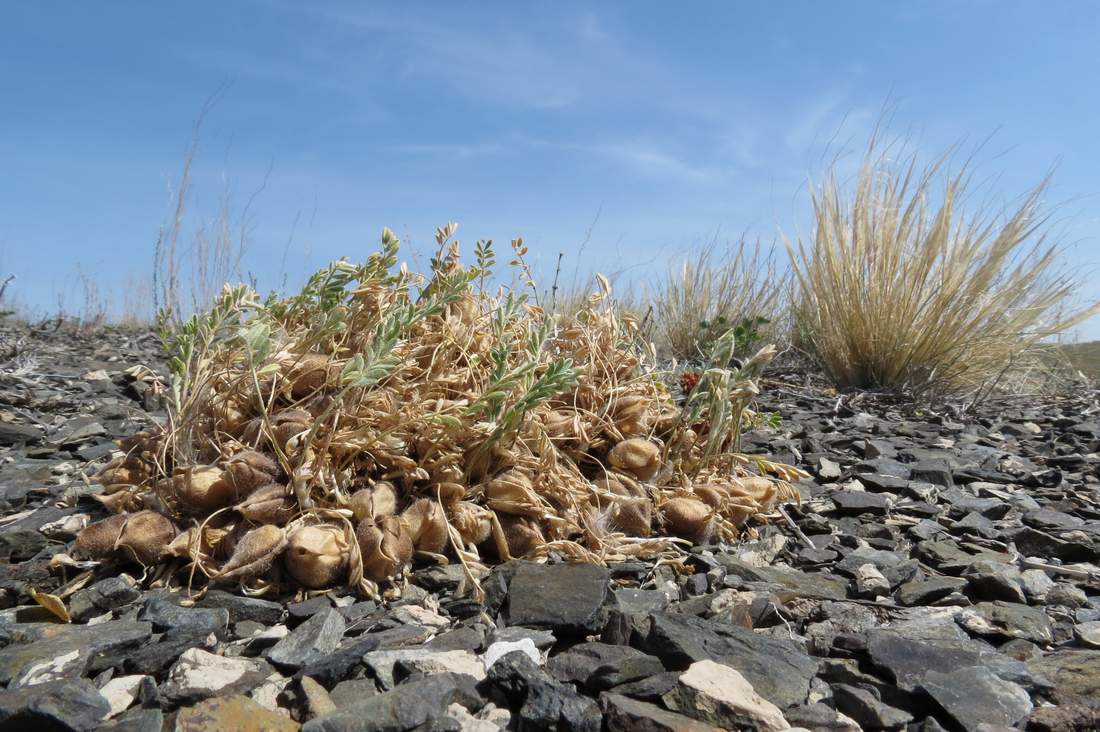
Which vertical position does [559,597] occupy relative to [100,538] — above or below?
below

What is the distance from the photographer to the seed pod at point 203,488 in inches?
75.7

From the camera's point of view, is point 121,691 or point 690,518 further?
point 690,518

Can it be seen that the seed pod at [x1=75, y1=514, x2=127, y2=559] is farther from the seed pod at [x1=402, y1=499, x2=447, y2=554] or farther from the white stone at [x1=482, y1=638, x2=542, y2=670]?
the white stone at [x1=482, y1=638, x2=542, y2=670]

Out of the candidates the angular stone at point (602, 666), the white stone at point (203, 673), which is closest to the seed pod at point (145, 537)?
the white stone at point (203, 673)

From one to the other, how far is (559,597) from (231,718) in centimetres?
72

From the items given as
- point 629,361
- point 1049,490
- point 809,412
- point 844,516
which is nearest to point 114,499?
point 629,361

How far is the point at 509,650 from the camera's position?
157cm

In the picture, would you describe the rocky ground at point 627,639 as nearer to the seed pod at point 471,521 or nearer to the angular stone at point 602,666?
the angular stone at point 602,666

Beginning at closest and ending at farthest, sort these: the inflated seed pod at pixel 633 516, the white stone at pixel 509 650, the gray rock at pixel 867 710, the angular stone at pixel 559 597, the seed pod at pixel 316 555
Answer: the gray rock at pixel 867 710 → the white stone at pixel 509 650 → the angular stone at pixel 559 597 → the seed pod at pixel 316 555 → the inflated seed pod at pixel 633 516

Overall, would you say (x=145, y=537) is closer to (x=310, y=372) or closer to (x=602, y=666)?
(x=310, y=372)

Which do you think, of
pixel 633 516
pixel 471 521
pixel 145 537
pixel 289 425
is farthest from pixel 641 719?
pixel 145 537

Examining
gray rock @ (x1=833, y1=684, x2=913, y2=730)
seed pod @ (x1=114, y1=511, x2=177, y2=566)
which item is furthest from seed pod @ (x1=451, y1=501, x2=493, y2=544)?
gray rock @ (x1=833, y1=684, x2=913, y2=730)

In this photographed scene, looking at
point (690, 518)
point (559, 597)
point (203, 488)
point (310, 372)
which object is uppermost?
point (310, 372)

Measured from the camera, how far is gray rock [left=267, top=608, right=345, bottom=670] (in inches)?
61.1
